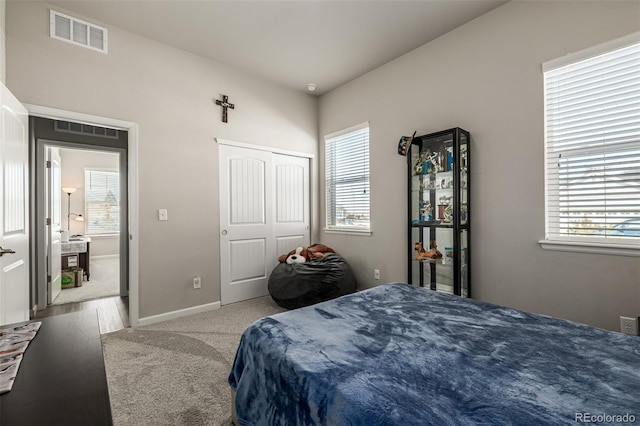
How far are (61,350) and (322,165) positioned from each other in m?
3.85

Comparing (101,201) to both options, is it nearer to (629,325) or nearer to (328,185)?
(328,185)

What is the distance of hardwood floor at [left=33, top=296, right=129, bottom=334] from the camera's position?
3047mm

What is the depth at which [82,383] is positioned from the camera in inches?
31.6

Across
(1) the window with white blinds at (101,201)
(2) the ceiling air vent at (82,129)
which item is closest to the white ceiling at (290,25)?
(2) the ceiling air vent at (82,129)

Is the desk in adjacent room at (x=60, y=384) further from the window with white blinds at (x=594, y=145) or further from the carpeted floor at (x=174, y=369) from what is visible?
the window with white blinds at (x=594, y=145)

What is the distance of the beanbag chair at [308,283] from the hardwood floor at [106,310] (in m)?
1.63

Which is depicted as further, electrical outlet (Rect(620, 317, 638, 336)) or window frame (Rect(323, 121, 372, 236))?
window frame (Rect(323, 121, 372, 236))

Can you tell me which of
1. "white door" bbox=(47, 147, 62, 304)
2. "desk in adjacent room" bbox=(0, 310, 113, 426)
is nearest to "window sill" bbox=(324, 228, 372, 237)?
"desk in adjacent room" bbox=(0, 310, 113, 426)

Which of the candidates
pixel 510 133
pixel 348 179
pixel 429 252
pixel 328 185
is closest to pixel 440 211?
pixel 429 252

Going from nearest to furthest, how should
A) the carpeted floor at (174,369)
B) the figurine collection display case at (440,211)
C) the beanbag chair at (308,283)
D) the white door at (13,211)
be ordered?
the carpeted floor at (174,369) → the white door at (13,211) → the figurine collection display case at (440,211) → the beanbag chair at (308,283)

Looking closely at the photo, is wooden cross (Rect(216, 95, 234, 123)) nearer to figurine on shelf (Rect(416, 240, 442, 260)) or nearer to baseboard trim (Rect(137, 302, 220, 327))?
baseboard trim (Rect(137, 302, 220, 327))

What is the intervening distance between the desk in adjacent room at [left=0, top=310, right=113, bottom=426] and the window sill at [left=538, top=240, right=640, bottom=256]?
286cm

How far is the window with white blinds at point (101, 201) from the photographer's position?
23.0 feet

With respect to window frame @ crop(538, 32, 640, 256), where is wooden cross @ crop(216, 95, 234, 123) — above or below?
above
